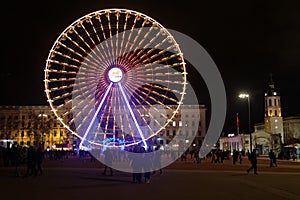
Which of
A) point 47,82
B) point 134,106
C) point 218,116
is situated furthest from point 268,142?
point 47,82

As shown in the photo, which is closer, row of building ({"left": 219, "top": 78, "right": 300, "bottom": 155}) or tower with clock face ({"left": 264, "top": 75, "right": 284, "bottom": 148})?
row of building ({"left": 219, "top": 78, "right": 300, "bottom": 155})

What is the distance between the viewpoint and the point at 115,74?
32.8m

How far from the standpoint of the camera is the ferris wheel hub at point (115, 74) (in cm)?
3278

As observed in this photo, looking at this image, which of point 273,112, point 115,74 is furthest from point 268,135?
point 115,74

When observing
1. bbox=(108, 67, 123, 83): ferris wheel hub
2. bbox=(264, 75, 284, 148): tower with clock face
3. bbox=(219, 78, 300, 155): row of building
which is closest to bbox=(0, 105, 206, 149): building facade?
bbox=(219, 78, 300, 155): row of building

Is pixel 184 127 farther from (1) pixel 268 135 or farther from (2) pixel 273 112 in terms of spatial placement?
Answer: (1) pixel 268 135

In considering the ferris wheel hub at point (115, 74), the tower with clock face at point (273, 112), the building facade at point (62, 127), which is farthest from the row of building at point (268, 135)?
the ferris wheel hub at point (115, 74)

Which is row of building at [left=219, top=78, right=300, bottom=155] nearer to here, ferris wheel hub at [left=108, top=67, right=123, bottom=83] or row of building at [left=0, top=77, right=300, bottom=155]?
row of building at [left=0, top=77, right=300, bottom=155]

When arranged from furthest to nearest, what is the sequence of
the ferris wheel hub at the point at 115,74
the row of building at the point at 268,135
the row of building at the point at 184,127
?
the row of building at the point at 184,127, the row of building at the point at 268,135, the ferris wheel hub at the point at 115,74

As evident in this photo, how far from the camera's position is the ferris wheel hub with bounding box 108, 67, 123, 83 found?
108ft

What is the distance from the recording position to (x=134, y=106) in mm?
35250

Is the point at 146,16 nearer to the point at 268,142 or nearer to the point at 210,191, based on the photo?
the point at 210,191

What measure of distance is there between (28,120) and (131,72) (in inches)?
3482

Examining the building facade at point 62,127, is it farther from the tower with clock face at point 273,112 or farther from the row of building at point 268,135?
A: the tower with clock face at point 273,112
